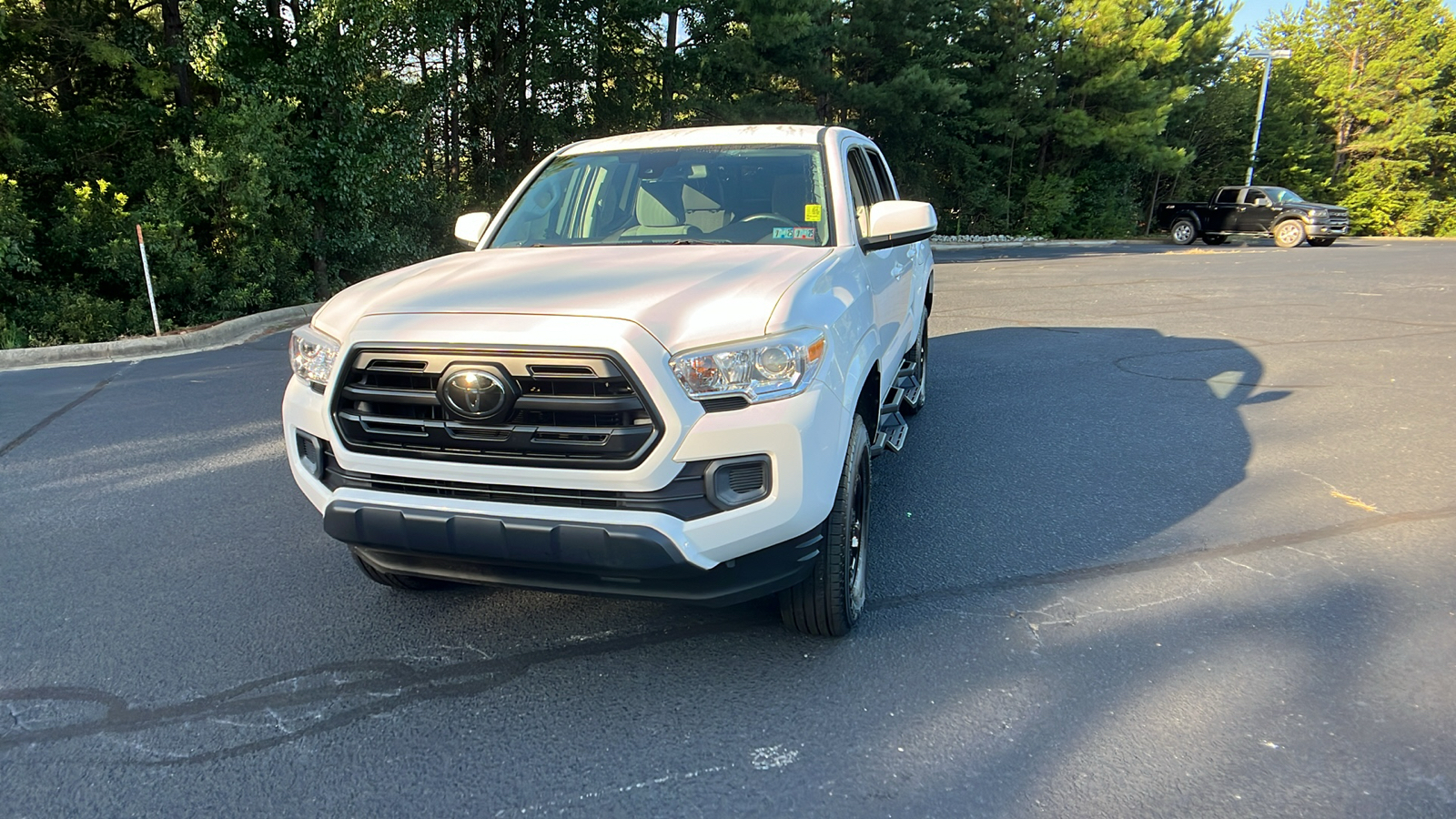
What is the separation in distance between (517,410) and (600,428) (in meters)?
0.27

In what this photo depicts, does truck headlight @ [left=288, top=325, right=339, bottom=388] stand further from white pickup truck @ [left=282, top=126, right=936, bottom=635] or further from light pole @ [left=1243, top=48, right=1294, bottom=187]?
light pole @ [left=1243, top=48, right=1294, bottom=187]

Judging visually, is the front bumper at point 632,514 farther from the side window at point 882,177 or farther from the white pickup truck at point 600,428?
the side window at point 882,177

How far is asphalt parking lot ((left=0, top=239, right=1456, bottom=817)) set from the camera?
2.34m

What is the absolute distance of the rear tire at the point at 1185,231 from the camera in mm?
27828

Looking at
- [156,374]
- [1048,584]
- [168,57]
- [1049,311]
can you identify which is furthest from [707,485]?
[168,57]

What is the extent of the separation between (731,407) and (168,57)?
573 inches

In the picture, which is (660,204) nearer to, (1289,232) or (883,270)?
(883,270)

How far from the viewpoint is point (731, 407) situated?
95.9 inches

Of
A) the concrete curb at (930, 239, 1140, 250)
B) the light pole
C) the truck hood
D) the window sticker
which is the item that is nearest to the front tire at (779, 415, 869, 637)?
the truck hood

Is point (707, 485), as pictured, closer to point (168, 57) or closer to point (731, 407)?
point (731, 407)

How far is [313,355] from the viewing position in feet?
9.33

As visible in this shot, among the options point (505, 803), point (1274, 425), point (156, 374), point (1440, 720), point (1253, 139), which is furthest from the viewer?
point (1253, 139)

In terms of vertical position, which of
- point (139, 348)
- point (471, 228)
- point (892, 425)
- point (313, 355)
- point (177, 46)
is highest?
point (177, 46)

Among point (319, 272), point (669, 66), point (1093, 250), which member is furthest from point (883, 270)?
point (1093, 250)
